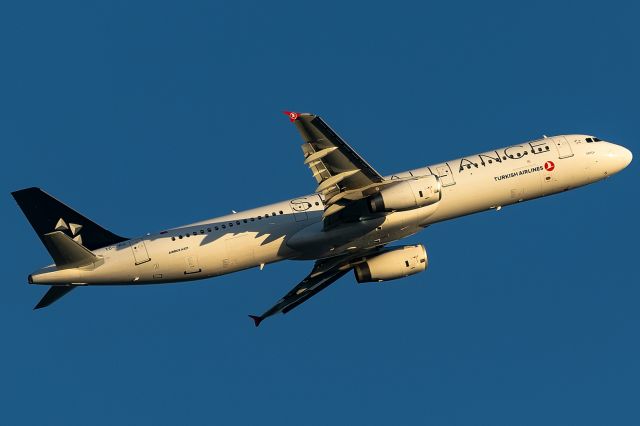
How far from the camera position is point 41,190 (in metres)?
56.9

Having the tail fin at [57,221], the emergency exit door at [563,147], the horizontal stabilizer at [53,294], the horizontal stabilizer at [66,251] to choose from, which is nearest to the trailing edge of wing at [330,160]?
the tail fin at [57,221]

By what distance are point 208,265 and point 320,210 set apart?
7404mm

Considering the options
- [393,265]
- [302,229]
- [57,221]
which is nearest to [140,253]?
[57,221]

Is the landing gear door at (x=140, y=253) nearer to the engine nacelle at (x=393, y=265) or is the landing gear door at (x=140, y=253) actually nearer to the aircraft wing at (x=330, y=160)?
the aircraft wing at (x=330, y=160)

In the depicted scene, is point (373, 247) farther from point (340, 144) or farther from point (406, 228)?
point (340, 144)

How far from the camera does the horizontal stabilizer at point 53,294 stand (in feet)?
192

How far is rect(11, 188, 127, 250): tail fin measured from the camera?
185 ft

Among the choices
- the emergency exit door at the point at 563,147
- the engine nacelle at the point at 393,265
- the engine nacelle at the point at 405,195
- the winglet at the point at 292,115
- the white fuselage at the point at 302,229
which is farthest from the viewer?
the emergency exit door at the point at 563,147

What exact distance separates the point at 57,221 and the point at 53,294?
14.3 ft

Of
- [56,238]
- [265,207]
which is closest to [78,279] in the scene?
[56,238]

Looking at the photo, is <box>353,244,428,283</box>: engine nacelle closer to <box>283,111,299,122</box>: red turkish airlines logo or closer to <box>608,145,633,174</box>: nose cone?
<box>608,145,633,174</box>: nose cone

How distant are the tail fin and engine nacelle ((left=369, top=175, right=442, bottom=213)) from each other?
50.1 feet

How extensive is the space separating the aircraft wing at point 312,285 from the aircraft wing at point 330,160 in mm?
8585

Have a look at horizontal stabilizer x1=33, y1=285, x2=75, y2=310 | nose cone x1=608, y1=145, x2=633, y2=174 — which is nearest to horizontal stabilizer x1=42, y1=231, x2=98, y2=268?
horizontal stabilizer x1=33, y1=285, x2=75, y2=310
